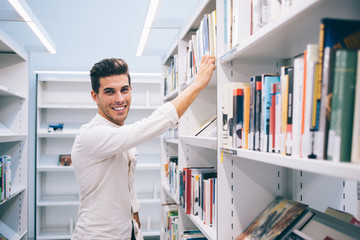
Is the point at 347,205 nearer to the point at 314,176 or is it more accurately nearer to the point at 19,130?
the point at 314,176

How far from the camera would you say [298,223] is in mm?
1128

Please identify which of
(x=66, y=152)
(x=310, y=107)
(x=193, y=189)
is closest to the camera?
(x=310, y=107)

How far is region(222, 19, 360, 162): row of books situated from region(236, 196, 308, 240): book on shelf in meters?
0.31

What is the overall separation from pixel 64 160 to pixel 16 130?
1.42 m

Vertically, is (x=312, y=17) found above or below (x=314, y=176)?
above

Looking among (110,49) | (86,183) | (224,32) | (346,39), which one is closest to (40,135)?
(110,49)

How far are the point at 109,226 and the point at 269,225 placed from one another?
84 centimetres

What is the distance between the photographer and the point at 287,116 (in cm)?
89

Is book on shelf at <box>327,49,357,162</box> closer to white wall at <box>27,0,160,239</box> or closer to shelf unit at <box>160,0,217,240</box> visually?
shelf unit at <box>160,0,217,240</box>

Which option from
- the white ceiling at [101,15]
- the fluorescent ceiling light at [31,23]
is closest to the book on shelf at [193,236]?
the fluorescent ceiling light at [31,23]

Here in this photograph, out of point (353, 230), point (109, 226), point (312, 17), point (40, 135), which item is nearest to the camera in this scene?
point (312, 17)

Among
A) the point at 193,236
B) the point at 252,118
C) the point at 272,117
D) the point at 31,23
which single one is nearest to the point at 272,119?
the point at 272,117

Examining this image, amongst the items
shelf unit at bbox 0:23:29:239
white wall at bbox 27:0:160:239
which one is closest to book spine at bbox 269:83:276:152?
shelf unit at bbox 0:23:29:239

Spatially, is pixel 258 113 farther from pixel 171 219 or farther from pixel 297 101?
pixel 171 219
